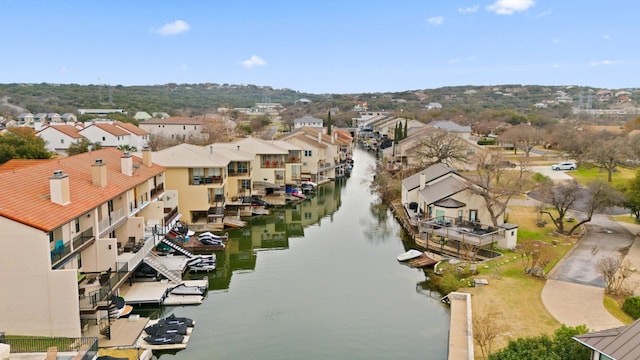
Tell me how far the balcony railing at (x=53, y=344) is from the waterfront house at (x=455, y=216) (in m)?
22.2

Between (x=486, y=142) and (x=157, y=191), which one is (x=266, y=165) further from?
(x=486, y=142)

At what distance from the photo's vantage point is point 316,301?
2441 cm

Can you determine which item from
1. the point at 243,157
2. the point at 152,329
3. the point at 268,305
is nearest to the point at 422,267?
the point at 268,305

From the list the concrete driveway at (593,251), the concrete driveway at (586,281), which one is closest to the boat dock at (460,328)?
the concrete driveway at (586,281)

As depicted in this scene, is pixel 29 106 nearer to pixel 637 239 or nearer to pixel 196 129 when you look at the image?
pixel 196 129

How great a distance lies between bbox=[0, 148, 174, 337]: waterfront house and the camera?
1697 centimetres

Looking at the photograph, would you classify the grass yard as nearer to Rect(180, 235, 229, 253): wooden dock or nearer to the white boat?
the white boat

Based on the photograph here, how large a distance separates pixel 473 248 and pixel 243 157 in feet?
71.3

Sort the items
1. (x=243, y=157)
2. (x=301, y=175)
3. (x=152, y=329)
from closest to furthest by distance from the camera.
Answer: (x=152, y=329), (x=243, y=157), (x=301, y=175)

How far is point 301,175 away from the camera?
56.8m

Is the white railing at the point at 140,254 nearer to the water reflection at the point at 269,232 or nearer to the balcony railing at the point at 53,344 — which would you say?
the water reflection at the point at 269,232

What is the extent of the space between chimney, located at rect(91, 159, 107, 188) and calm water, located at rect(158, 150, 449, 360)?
7.17m

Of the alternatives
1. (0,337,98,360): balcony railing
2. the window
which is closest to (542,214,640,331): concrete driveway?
the window

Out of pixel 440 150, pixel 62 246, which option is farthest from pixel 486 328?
pixel 440 150
